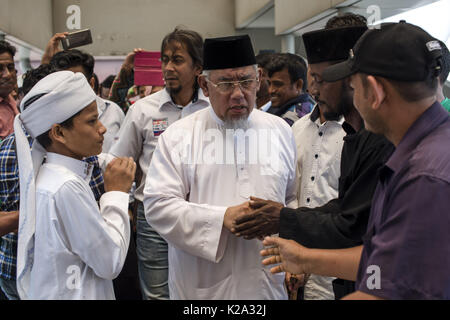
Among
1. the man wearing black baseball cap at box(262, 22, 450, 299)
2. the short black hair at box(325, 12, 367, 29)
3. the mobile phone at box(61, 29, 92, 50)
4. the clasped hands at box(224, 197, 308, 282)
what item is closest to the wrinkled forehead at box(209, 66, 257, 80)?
the short black hair at box(325, 12, 367, 29)

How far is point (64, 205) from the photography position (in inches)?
66.2

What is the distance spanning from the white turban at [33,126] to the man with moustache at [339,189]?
82cm

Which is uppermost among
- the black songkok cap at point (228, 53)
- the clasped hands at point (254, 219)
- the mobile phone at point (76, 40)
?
the mobile phone at point (76, 40)

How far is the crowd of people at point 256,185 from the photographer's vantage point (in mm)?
1154

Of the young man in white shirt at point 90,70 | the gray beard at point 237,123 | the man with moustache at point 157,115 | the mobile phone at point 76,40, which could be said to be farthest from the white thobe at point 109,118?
the gray beard at point 237,123

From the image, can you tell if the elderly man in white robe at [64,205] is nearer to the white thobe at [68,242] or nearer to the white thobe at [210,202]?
the white thobe at [68,242]

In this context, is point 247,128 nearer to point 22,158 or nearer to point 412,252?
point 22,158

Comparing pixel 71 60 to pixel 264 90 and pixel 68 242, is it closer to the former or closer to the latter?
pixel 264 90

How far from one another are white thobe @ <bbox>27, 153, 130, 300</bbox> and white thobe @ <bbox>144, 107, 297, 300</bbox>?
0.43 m

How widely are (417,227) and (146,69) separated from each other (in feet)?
10.7

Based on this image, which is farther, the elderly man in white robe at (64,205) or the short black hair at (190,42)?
the short black hair at (190,42)

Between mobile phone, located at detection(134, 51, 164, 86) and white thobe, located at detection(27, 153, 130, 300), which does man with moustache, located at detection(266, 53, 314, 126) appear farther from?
white thobe, located at detection(27, 153, 130, 300)

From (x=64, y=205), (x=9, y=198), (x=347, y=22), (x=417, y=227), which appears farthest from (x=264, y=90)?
(x=417, y=227)

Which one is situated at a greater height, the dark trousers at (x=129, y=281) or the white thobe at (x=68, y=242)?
the white thobe at (x=68, y=242)
